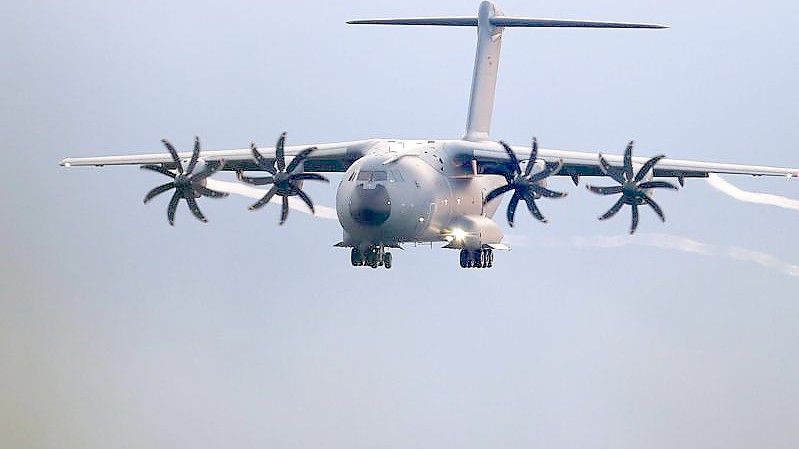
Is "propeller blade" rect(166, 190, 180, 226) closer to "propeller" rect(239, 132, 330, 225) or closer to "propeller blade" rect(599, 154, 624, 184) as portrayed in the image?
"propeller" rect(239, 132, 330, 225)

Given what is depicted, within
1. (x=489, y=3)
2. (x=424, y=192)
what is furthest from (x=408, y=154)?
(x=489, y=3)

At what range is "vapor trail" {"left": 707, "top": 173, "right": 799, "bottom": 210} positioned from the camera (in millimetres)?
48625

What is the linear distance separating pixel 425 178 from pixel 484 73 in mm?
8471

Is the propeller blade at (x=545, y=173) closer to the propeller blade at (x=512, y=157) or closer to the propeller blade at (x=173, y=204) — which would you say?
the propeller blade at (x=512, y=157)

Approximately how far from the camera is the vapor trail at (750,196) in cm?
4862

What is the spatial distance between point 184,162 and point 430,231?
609 centimetres

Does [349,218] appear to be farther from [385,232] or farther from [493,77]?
[493,77]

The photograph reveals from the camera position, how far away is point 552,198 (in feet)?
138

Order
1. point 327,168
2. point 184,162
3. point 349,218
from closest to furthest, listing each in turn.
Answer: point 349,218
point 184,162
point 327,168

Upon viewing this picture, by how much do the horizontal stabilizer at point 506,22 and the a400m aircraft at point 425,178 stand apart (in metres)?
0.05

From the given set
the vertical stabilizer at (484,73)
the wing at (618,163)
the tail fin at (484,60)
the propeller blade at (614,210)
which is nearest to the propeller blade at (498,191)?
the wing at (618,163)

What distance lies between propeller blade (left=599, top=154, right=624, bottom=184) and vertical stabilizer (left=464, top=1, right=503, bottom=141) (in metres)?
6.88

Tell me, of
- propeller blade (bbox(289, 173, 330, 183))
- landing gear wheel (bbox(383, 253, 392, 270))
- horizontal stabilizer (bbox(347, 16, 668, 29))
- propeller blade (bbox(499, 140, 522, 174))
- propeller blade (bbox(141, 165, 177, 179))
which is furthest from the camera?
horizontal stabilizer (bbox(347, 16, 668, 29))

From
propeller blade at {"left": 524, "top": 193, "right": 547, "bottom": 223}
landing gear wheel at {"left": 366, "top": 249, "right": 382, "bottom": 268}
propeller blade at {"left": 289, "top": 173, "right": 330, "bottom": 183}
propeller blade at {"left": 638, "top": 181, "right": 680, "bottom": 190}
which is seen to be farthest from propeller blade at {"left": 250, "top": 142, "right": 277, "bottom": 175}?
propeller blade at {"left": 638, "top": 181, "right": 680, "bottom": 190}
